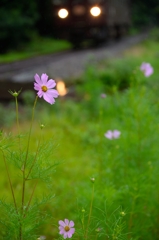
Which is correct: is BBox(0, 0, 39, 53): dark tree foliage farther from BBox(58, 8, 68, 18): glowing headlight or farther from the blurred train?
BBox(58, 8, 68, 18): glowing headlight

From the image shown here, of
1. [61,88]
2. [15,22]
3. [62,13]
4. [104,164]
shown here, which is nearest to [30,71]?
[61,88]

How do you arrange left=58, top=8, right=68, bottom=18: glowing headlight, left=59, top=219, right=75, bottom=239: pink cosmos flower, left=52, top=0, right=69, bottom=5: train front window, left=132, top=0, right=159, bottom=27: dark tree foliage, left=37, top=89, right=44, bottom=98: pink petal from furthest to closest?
left=52, top=0, right=69, bottom=5: train front window < left=132, top=0, right=159, bottom=27: dark tree foliage < left=58, top=8, right=68, bottom=18: glowing headlight < left=59, top=219, right=75, bottom=239: pink cosmos flower < left=37, top=89, right=44, bottom=98: pink petal

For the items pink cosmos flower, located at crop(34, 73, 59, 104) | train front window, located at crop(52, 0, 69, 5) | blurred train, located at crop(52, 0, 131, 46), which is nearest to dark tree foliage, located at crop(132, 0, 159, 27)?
blurred train, located at crop(52, 0, 131, 46)

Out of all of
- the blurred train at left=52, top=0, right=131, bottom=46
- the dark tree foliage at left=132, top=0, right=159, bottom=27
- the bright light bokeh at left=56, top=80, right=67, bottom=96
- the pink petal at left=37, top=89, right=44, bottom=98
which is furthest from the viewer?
the blurred train at left=52, top=0, right=131, bottom=46

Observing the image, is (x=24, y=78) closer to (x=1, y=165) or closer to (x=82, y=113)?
(x=82, y=113)

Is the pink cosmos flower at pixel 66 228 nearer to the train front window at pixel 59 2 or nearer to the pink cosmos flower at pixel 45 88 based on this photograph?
the pink cosmos flower at pixel 45 88

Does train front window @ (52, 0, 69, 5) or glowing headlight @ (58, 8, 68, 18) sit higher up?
train front window @ (52, 0, 69, 5)
